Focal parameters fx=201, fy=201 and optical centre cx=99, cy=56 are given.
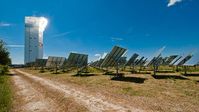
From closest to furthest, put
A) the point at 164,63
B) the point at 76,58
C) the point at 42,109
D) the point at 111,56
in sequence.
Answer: the point at 42,109
the point at 111,56
the point at 76,58
the point at 164,63

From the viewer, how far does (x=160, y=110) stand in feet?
34.4

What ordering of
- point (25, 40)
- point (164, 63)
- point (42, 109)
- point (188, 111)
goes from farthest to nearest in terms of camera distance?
point (25, 40)
point (164, 63)
point (42, 109)
point (188, 111)

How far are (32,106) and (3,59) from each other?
3790 centimetres

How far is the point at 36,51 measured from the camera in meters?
139

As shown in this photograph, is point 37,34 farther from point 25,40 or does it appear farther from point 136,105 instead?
point 136,105

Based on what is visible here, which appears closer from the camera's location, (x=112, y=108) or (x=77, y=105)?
(x=112, y=108)

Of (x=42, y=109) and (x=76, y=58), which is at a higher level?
(x=76, y=58)

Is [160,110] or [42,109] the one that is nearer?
[160,110]

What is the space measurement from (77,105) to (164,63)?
4686 centimetres

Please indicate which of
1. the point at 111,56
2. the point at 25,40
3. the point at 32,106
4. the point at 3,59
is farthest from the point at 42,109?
the point at 25,40

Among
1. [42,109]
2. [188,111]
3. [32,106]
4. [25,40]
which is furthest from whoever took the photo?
[25,40]

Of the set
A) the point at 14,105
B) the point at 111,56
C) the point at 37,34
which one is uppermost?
the point at 37,34

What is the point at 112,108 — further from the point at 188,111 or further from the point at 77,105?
the point at 188,111

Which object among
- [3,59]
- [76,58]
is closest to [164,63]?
[76,58]
